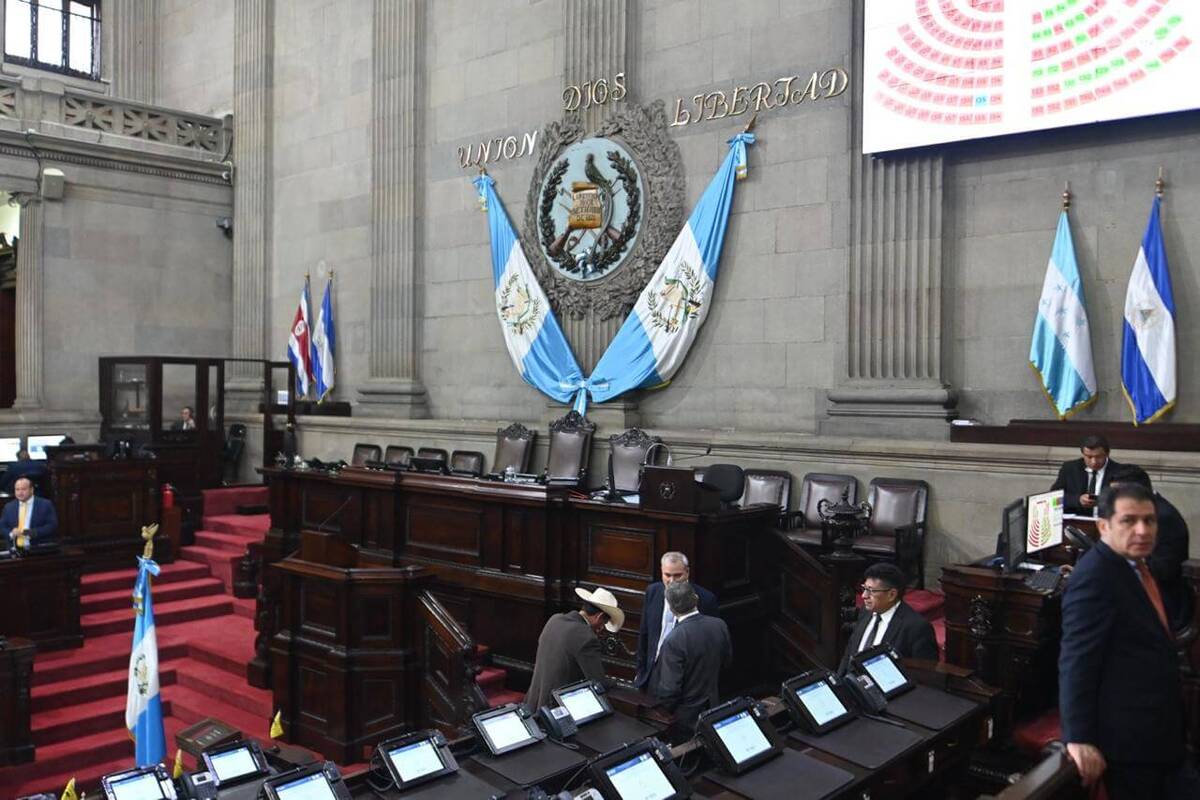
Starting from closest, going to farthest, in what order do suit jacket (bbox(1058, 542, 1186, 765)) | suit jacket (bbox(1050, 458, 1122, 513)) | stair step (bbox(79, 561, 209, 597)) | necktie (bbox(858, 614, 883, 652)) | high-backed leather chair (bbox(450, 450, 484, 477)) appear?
suit jacket (bbox(1058, 542, 1186, 765)) < necktie (bbox(858, 614, 883, 652)) < suit jacket (bbox(1050, 458, 1122, 513)) < stair step (bbox(79, 561, 209, 597)) < high-backed leather chair (bbox(450, 450, 484, 477))

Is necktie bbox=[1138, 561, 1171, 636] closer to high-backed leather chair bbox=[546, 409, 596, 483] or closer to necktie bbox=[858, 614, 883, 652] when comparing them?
necktie bbox=[858, 614, 883, 652]

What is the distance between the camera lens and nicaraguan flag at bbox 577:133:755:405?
9773mm

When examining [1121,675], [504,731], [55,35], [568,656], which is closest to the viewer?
[1121,675]

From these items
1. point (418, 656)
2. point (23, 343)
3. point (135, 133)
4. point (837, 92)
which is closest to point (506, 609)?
point (418, 656)

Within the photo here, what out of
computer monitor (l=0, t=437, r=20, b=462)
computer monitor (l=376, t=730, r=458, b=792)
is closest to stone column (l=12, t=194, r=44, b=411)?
computer monitor (l=0, t=437, r=20, b=462)

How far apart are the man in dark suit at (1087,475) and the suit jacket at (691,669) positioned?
2.51 meters

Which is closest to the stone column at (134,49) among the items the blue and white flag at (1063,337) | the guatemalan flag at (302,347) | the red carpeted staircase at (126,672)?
the guatemalan flag at (302,347)

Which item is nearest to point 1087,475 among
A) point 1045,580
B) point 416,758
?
point 1045,580

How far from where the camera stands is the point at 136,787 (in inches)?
123

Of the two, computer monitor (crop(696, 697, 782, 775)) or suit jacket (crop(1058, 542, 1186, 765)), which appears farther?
computer monitor (crop(696, 697, 782, 775))

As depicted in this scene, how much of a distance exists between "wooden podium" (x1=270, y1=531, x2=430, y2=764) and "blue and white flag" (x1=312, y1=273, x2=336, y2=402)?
7.63 m

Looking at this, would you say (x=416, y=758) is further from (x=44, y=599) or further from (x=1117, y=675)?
(x=44, y=599)

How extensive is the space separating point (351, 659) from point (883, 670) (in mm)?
3484

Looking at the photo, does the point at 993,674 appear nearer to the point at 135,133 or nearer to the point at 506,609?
the point at 506,609
